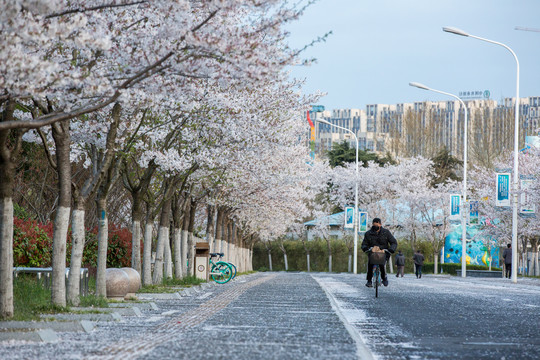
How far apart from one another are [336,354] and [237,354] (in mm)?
964

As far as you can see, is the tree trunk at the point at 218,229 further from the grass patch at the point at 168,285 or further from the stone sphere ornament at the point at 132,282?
the stone sphere ornament at the point at 132,282

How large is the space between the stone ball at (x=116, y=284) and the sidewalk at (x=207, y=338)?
2189mm

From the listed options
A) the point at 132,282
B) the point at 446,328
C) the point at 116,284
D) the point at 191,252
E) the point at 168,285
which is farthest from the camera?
the point at 191,252

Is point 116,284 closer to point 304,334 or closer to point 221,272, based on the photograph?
point 304,334

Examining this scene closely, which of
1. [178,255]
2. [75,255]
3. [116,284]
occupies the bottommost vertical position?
[178,255]

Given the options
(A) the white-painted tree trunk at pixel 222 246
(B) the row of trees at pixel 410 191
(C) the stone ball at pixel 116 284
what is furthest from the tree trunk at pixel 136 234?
(B) the row of trees at pixel 410 191

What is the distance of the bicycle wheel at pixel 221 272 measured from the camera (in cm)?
3142

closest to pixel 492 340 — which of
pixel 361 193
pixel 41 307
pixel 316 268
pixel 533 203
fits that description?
pixel 41 307

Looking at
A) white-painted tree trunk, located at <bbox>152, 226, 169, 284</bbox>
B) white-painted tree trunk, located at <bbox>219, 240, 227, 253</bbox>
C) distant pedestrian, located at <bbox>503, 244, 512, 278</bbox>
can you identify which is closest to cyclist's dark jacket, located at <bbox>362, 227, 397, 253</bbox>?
white-painted tree trunk, located at <bbox>152, 226, 169, 284</bbox>

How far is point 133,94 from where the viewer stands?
1360 cm

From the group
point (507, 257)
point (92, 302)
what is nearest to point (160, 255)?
point (92, 302)

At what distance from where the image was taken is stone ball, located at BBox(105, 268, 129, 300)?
56.4 feet

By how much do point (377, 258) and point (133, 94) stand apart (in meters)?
8.18

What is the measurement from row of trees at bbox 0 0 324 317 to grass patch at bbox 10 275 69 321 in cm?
29
